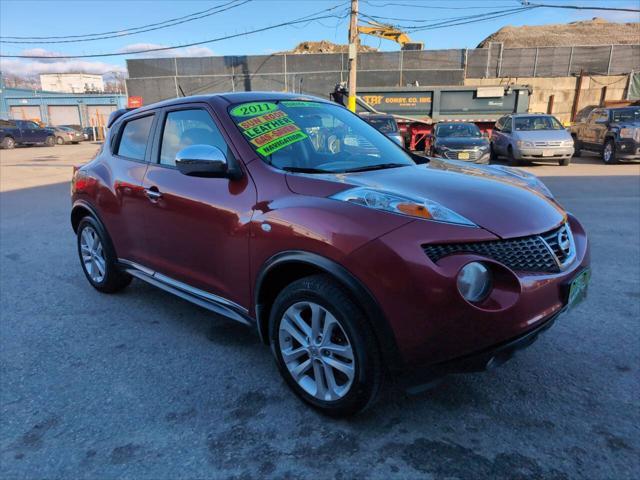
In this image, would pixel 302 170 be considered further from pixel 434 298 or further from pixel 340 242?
pixel 434 298

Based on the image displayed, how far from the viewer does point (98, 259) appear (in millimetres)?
4312

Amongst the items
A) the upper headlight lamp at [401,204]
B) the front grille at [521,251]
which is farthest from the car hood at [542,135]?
the upper headlight lamp at [401,204]

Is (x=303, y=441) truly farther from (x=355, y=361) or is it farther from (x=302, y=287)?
(x=302, y=287)

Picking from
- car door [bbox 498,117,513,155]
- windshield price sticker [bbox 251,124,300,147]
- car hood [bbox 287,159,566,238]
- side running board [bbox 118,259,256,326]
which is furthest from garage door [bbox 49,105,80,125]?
car hood [bbox 287,159,566,238]

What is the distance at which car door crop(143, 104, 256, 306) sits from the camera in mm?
2732

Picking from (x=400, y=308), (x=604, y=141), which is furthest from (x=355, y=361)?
(x=604, y=141)

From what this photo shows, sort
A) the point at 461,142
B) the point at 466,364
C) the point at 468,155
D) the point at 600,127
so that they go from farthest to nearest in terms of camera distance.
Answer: the point at 600,127 < the point at 461,142 < the point at 468,155 < the point at 466,364

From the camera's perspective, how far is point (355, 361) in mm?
2221

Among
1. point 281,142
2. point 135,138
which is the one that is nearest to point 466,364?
point 281,142

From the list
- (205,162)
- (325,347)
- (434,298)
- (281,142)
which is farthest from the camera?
(281,142)

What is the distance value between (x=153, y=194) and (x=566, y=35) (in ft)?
202

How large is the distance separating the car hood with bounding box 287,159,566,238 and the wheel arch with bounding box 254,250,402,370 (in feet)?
1.21

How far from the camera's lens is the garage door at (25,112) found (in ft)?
168

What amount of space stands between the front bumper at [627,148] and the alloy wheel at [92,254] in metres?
15.0
